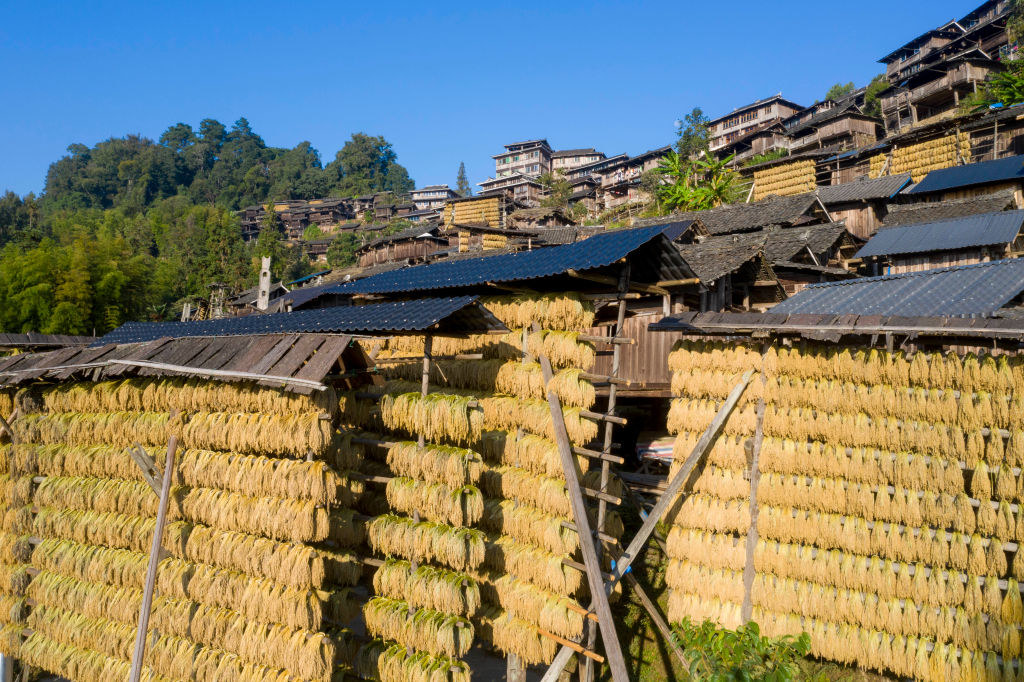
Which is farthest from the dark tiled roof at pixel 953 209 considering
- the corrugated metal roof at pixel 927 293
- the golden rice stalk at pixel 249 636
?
the golden rice stalk at pixel 249 636

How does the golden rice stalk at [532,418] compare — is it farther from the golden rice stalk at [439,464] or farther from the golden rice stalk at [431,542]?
the golden rice stalk at [431,542]

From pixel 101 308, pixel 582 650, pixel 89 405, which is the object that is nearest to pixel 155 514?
pixel 89 405

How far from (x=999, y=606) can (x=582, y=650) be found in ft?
16.5

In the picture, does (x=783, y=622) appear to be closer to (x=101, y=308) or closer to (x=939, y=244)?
(x=939, y=244)

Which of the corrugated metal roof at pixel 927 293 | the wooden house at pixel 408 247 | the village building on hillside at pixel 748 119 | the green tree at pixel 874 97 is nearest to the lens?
the corrugated metal roof at pixel 927 293

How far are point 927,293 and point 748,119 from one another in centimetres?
6500

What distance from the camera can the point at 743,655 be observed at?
24.4 feet

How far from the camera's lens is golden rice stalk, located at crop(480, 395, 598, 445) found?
27.4 feet

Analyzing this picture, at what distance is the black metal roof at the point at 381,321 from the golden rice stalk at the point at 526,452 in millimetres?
1819

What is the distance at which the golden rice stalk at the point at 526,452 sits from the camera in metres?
8.52

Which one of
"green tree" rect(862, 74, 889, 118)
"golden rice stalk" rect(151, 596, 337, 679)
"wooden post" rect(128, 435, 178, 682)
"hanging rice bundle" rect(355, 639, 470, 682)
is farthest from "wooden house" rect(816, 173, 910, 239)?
"wooden post" rect(128, 435, 178, 682)

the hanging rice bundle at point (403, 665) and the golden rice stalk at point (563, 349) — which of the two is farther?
the golden rice stalk at point (563, 349)

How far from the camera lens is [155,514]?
26.7 ft

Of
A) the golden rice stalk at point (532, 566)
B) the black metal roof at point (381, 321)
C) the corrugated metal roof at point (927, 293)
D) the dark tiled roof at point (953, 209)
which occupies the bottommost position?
the golden rice stalk at point (532, 566)
